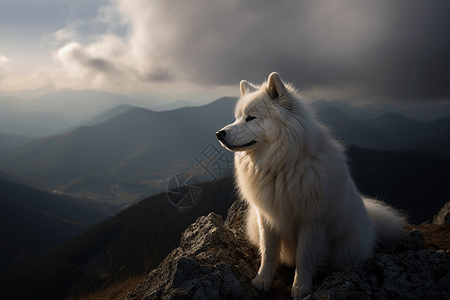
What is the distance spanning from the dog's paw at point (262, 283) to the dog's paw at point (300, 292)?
0.36 metres

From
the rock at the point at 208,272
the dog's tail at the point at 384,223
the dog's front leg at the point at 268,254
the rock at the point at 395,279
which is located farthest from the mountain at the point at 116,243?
the rock at the point at 395,279

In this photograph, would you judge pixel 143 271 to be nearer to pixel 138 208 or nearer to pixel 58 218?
pixel 138 208

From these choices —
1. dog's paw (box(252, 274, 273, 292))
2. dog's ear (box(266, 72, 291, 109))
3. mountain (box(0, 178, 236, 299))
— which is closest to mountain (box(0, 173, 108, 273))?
mountain (box(0, 178, 236, 299))

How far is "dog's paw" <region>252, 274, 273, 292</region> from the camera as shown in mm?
3246

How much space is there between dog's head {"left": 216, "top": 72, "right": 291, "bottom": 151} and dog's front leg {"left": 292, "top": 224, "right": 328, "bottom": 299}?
1375mm

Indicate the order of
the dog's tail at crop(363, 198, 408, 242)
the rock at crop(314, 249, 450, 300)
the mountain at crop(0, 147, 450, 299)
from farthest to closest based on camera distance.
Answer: the mountain at crop(0, 147, 450, 299) < the dog's tail at crop(363, 198, 408, 242) < the rock at crop(314, 249, 450, 300)

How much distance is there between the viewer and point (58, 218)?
134125 mm

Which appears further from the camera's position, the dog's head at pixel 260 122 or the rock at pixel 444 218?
the rock at pixel 444 218

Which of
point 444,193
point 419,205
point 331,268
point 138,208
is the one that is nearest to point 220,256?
point 331,268

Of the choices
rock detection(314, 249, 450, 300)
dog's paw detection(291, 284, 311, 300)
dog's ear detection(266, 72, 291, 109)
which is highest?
dog's ear detection(266, 72, 291, 109)

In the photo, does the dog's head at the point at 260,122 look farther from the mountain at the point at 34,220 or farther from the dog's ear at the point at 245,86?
the mountain at the point at 34,220

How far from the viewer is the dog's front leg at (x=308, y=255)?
3002 millimetres

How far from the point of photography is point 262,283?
3.26 m

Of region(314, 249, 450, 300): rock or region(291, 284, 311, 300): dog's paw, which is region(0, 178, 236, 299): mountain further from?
region(314, 249, 450, 300): rock
